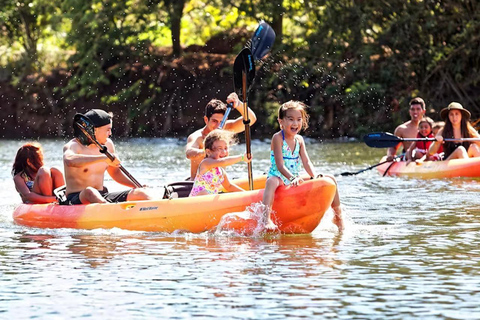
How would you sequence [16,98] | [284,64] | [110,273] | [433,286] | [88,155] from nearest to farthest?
[433,286] < [110,273] < [88,155] < [284,64] < [16,98]

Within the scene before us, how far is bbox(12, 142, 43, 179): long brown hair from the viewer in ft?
33.2

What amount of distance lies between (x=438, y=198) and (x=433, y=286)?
210 inches

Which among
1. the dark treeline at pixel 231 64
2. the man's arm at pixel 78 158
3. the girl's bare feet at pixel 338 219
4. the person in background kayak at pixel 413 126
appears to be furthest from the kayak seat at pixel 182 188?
the dark treeline at pixel 231 64

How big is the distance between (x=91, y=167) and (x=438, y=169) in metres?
6.08

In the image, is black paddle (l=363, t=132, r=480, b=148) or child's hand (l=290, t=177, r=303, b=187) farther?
black paddle (l=363, t=132, r=480, b=148)

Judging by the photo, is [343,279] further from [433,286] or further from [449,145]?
[449,145]

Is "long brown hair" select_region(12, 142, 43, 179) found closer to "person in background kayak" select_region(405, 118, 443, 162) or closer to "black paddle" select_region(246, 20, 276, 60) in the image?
"black paddle" select_region(246, 20, 276, 60)

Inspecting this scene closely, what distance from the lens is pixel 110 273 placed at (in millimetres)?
6895

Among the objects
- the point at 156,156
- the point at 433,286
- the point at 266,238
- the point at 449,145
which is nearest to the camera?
the point at 433,286

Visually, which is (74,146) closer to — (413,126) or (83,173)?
(83,173)

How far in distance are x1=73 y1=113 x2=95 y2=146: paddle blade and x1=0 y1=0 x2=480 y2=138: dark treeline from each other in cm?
1539

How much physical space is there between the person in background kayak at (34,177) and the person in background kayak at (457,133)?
5.61 m

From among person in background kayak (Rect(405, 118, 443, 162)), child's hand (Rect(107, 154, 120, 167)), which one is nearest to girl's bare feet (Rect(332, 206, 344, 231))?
child's hand (Rect(107, 154, 120, 167))

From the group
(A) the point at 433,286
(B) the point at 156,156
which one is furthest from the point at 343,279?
(B) the point at 156,156
